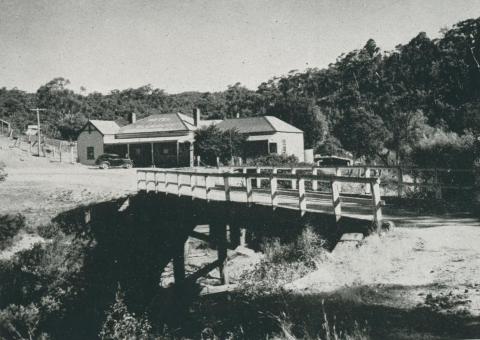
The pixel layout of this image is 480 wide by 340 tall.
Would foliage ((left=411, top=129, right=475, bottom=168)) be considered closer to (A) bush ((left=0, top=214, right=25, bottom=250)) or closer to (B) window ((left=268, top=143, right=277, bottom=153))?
(A) bush ((left=0, top=214, right=25, bottom=250))

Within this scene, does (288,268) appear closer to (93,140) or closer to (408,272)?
(408,272)

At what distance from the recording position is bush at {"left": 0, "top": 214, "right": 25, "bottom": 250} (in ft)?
72.0

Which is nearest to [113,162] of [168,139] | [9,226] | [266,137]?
[168,139]

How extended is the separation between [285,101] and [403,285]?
59316 millimetres

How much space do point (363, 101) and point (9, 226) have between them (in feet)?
184

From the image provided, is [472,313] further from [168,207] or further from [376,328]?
[168,207]

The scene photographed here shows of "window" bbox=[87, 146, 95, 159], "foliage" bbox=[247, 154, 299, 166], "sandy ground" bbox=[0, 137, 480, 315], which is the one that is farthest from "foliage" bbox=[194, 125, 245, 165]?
"sandy ground" bbox=[0, 137, 480, 315]

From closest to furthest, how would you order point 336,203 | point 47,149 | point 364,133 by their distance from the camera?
1. point 336,203
2. point 364,133
3. point 47,149

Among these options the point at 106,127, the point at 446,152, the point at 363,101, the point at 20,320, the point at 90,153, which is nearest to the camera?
the point at 20,320

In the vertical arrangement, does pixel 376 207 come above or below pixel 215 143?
below

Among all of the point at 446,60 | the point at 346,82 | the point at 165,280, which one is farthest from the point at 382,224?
the point at 346,82

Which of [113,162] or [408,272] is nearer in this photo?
[408,272]

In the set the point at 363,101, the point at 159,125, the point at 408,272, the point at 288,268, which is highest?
the point at 363,101

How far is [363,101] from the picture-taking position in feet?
222
